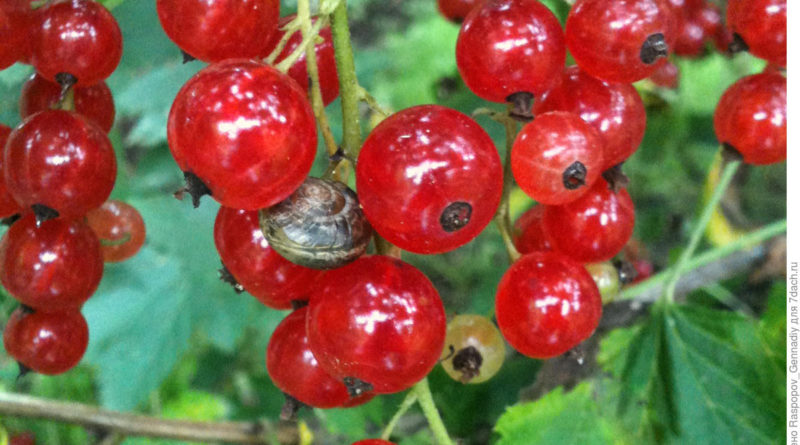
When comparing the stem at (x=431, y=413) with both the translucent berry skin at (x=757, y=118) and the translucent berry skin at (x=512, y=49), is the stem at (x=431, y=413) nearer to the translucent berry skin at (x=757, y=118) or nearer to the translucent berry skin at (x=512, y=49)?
the translucent berry skin at (x=512, y=49)

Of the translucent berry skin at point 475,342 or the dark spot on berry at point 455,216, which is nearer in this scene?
the dark spot on berry at point 455,216

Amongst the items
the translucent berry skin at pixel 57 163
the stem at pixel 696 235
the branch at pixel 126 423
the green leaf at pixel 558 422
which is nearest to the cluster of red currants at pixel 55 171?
the translucent berry skin at pixel 57 163

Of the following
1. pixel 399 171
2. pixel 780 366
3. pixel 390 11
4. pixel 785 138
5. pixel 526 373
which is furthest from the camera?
pixel 390 11

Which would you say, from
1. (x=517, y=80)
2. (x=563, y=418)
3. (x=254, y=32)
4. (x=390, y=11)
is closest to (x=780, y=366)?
(x=563, y=418)

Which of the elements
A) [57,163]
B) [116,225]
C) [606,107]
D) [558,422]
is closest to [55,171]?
[57,163]

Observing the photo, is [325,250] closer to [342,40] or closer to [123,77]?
[342,40]

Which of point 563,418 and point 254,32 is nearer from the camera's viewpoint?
point 254,32
